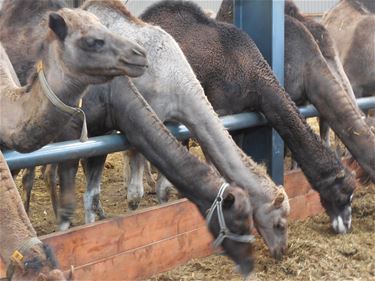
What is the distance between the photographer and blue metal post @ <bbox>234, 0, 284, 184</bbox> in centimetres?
668

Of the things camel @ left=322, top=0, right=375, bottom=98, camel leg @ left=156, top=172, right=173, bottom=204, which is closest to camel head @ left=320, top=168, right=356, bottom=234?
camel leg @ left=156, top=172, right=173, bottom=204

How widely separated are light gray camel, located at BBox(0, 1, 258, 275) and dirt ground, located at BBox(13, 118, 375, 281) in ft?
1.39

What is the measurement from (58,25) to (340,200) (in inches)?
120

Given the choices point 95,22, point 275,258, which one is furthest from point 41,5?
point 275,258

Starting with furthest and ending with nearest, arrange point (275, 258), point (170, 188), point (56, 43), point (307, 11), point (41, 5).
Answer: point (307, 11) → point (170, 188) → point (41, 5) → point (275, 258) → point (56, 43)

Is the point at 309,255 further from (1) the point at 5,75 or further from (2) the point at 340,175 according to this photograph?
(1) the point at 5,75

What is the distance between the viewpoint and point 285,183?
260 inches

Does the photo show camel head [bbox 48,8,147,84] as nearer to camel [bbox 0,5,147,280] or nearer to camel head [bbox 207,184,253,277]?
camel [bbox 0,5,147,280]

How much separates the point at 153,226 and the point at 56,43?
152 cm

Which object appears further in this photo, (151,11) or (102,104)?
(151,11)

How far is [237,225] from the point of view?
16.0 feet

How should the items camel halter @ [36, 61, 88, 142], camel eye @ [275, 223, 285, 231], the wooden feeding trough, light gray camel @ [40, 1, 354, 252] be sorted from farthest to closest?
light gray camel @ [40, 1, 354, 252]
camel eye @ [275, 223, 285, 231]
the wooden feeding trough
camel halter @ [36, 61, 88, 142]

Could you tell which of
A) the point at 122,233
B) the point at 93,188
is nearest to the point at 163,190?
the point at 93,188

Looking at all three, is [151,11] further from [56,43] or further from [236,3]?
[56,43]
